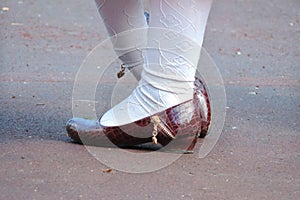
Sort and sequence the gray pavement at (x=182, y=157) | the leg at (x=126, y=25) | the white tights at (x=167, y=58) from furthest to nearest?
the leg at (x=126, y=25) → the white tights at (x=167, y=58) → the gray pavement at (x=182, y=157)

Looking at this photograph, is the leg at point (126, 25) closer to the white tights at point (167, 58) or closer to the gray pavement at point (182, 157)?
the white tights at point (167, 58)

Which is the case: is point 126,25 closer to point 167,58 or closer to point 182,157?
point 167,58

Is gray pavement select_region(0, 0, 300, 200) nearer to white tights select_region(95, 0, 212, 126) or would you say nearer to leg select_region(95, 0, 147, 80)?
white tights select_region(95, 0, 212, 126)

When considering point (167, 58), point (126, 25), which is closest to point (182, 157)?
point (167, 58)

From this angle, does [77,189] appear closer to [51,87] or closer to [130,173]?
[130,173]

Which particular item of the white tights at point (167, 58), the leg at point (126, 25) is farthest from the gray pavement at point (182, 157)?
the leg at point (126, 25)

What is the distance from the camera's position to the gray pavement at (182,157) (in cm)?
299

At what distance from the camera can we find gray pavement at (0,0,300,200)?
299cm

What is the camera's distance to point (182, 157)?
3336 millimetres

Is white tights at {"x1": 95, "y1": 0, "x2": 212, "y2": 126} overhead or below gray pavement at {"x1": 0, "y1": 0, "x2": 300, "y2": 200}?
overhead

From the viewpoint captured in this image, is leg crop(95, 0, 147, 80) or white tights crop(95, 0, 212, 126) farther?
leg crop(95, 0, 147, 80)

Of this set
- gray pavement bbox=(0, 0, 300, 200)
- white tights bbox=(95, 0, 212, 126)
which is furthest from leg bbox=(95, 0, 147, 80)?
gray pavement bbox=(0, 0, 300, 200)

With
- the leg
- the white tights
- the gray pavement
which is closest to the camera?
the gray pavement

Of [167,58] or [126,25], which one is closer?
[167,58]
